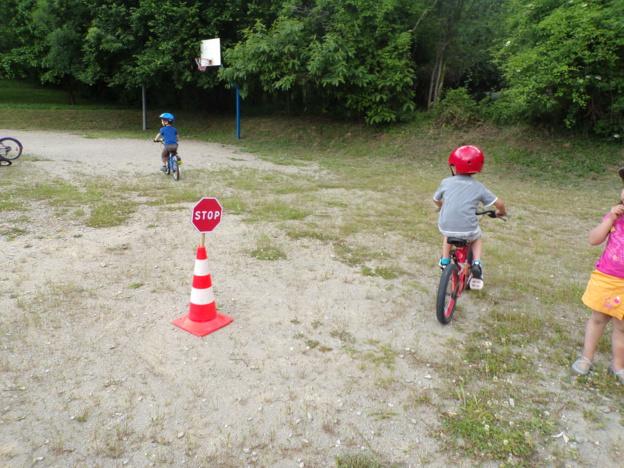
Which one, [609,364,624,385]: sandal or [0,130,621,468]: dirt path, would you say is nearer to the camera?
[0,130,621,468]: dirt path

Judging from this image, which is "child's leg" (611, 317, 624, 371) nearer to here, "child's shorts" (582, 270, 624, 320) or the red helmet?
"child's shorts" (582, 270, 624, 320)

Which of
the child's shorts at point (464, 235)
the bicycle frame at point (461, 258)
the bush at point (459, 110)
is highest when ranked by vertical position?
the bush at point (459, 110)

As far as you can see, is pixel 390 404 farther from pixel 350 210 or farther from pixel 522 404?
pixel 350 210

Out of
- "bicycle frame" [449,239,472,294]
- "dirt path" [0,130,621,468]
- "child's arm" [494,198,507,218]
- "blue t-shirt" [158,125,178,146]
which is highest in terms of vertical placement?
"blue t-shirt" [158,125,178,146]

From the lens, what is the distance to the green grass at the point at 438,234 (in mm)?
2869

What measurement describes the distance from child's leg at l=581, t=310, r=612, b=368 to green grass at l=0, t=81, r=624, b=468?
0.16 meters

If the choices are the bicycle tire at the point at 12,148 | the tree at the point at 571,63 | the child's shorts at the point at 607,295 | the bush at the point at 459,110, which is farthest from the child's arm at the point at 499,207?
the bush at the point at 459,110

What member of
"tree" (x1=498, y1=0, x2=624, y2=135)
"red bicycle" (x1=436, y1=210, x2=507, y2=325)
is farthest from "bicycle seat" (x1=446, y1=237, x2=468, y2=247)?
"tree" (x1=498, y1=0, x2=624, y2=135)

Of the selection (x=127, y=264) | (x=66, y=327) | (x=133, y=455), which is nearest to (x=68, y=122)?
(x=127, y=264)

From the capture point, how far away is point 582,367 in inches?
124

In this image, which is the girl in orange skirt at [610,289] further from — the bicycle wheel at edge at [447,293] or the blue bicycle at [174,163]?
the blue bicycle at [174,163]

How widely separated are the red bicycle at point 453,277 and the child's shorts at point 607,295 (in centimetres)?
90

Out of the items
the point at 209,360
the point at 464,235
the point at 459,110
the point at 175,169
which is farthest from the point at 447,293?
the point at 459,110

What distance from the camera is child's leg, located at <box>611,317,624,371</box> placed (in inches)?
119
